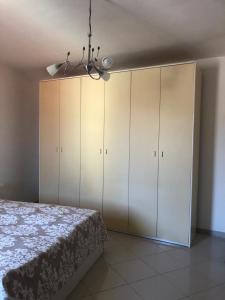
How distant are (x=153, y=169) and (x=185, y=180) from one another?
44 centimetres

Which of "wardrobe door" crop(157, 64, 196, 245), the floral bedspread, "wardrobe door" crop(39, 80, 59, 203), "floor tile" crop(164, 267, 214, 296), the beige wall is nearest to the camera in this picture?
the floral bedspread

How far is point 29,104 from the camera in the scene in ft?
15.6

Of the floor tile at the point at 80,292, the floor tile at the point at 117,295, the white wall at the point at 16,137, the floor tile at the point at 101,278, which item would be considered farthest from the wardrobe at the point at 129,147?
the floor tile at the point at 80,292

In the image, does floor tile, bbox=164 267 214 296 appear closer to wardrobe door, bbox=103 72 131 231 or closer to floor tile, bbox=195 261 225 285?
floor tile, bbox=195 261 225 285

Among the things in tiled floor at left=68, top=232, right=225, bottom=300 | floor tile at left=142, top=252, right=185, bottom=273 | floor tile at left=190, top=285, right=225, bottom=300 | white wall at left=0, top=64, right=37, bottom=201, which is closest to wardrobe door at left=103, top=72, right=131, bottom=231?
tiled floor at left=68, top=232, right=225, bottom=300

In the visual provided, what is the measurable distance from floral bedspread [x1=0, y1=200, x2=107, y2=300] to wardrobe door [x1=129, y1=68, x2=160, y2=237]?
79 cm

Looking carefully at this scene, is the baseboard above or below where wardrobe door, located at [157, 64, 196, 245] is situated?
below

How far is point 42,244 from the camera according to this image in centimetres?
201

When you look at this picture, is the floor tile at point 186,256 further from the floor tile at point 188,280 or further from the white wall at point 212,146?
the white wall at point 212,146

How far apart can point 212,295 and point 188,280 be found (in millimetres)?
273

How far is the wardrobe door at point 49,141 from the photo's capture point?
4.08m

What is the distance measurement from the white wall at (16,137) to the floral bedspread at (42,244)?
1383 millimetres

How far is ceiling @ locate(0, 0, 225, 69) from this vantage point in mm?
2219

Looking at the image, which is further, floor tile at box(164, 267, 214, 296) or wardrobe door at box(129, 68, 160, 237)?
wardrobe door at box(129, 68, 160, 237)
